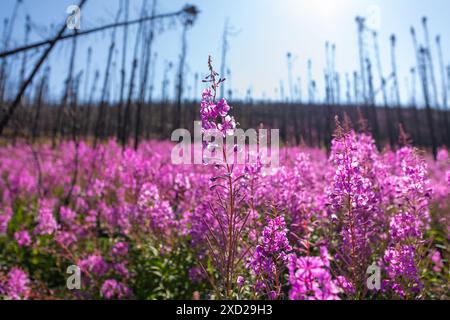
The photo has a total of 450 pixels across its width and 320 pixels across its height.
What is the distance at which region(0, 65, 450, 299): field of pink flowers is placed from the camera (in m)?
1.96

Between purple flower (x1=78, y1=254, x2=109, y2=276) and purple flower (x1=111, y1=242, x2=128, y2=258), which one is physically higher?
purple flower (x1=111, y1=242, x2=128, y2=258)

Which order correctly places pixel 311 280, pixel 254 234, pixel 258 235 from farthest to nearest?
pixel 254 234
pixel 258 235
pixel 311 280

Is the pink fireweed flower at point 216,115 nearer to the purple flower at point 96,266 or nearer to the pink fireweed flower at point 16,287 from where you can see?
the purple flower at point 96,266

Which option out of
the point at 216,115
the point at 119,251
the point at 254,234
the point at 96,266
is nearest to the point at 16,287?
the point at 96,266

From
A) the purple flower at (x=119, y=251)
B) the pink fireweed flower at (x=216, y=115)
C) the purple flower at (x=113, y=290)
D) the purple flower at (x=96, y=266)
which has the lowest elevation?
the purple flower at (x=113, y=290)

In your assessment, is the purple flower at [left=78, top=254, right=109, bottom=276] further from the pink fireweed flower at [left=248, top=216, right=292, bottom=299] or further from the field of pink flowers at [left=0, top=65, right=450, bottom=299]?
the pink fireweed flower at [left=248, top=216, right=292, bottom=299]

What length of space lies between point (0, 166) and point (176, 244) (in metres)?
10.1

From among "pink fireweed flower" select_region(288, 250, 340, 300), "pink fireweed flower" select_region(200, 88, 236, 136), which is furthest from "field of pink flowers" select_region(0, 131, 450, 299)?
"pink fireweed flower" select_region(200, 88, 236, 136)

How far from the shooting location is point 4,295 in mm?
3877

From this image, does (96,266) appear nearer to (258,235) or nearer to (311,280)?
(258,235)

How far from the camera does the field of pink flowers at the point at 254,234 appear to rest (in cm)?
196

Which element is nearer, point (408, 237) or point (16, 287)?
point (408, 237)

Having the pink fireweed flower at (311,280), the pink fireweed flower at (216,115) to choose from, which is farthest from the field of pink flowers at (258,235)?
the pink fireweed flower at (216,115)

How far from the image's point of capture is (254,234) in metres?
2.83
